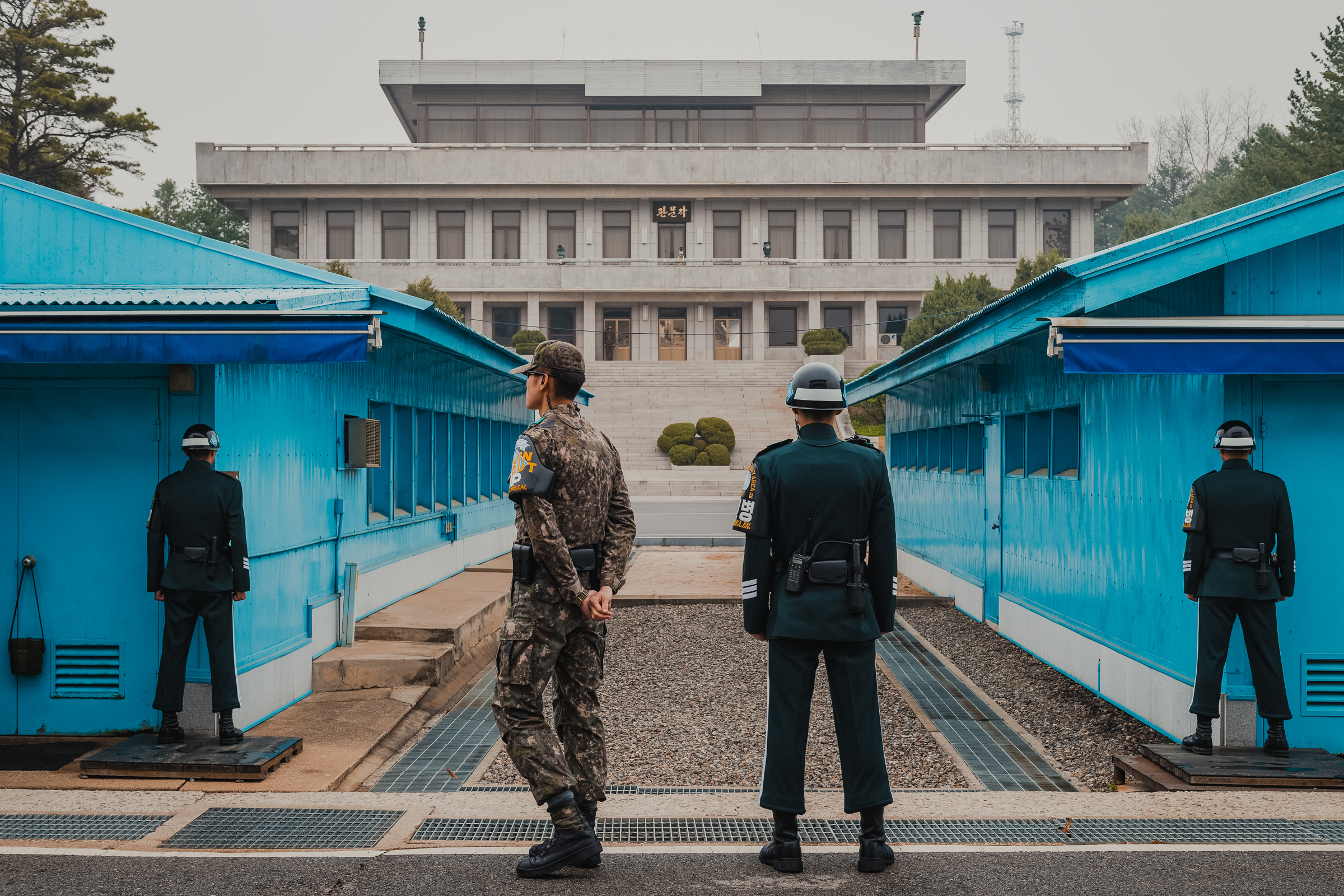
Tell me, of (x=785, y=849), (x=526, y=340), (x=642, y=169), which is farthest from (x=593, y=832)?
(x=642, y=169)

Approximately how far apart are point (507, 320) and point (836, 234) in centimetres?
1763

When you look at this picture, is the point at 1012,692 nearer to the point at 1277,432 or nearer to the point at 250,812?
the point at 1277,432

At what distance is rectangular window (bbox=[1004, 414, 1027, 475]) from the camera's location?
1103 cm

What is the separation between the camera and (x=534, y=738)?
4.44 meters

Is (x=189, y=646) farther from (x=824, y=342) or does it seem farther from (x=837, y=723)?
(x=824, y=342)

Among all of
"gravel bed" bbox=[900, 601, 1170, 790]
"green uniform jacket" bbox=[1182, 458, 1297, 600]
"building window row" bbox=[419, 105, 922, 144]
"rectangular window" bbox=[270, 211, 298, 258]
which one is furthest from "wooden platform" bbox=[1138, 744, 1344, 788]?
"building window row" bbox=[419, 105, 922, 144]

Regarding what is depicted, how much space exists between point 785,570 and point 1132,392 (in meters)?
4.28

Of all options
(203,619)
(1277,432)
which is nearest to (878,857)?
(1277,432)

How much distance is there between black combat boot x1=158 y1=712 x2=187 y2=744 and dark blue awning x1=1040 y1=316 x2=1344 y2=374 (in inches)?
222

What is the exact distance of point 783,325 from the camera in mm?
56375

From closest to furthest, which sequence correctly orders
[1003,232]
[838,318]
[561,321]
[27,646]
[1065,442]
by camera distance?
[27,646] → [1065,442] → [1003,232] → [838,318] → [561,321]

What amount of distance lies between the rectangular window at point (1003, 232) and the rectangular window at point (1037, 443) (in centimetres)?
4786

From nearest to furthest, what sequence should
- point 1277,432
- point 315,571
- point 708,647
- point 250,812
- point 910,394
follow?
point 250,812 < point 1277,432 < point 315,571 < point 708,647 < point 910,394

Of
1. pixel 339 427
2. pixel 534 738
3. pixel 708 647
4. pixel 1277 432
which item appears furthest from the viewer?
pixel 708 647
